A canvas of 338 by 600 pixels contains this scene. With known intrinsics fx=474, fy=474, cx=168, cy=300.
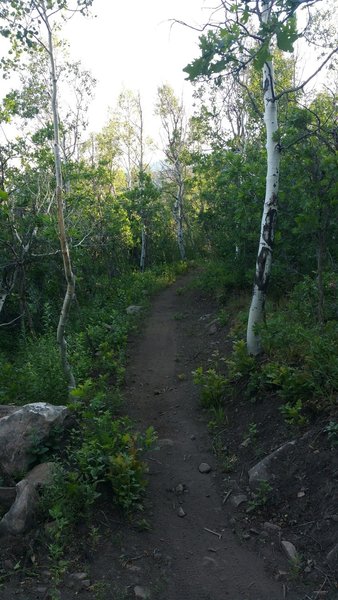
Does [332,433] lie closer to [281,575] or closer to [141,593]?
[281,575]

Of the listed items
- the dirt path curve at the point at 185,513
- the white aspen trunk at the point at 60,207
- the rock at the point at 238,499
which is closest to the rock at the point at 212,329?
the dirt path curve at the point at 185,513

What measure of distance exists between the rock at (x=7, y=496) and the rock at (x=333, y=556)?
3298mm

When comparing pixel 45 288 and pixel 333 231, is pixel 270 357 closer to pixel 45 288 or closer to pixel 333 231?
pixel 333 231

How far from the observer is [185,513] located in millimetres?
5430

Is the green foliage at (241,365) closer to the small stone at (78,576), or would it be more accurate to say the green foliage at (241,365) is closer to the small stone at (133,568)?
the small stone at (133,568)

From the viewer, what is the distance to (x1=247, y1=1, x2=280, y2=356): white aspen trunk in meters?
7.55

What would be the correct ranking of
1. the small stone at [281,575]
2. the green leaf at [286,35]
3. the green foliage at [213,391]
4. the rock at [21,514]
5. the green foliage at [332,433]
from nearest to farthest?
1. the green leaf at [286,35]
2. the small stone at [281,575]
3. the rock at [21,514]
4. the green foliage at [332,433]
5. the green foliage at [213,391]

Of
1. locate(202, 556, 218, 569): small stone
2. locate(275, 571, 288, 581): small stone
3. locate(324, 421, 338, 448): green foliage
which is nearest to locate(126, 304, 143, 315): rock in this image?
locate(324, 421, 338, 448): green foliage

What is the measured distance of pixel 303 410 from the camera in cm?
605

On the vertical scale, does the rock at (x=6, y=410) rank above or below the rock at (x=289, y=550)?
above

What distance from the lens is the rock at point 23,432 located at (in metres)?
5.64

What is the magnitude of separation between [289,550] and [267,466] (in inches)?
44.7

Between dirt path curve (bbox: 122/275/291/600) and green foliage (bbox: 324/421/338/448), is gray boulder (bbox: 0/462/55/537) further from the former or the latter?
green foliage (bbox: 324/421/338/448)

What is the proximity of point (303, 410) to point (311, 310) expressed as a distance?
2755 mm
